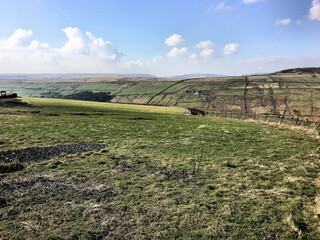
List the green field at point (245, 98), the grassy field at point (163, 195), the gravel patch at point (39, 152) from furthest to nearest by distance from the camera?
the green field at point (245, 98), the gravel patch at point (39, 152), the grassy field at point (163, 195)

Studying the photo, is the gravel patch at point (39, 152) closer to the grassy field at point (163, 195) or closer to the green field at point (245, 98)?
the grassy field at point (163, 195)

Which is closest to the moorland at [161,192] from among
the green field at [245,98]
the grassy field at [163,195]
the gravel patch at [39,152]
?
the grassy field at [163,195]

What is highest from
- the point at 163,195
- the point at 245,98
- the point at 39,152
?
the point at 245,98

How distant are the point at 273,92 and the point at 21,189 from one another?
15604cm

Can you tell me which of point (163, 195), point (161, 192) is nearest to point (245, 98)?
point (161, 192)

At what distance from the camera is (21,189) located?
9375mm

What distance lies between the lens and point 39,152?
48.4ft

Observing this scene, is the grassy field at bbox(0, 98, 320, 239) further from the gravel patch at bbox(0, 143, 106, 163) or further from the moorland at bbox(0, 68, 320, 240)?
the gravel patch at bbox(0, 143, 106, 163)

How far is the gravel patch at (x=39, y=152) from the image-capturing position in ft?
44.0

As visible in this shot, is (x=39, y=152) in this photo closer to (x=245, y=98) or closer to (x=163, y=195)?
(x=163, y=195)

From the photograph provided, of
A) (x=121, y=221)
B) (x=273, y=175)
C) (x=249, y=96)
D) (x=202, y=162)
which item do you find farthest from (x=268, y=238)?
(x=249, y=96)

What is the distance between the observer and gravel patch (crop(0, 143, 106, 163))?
13.4 m

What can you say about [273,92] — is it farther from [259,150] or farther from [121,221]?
[121,221]

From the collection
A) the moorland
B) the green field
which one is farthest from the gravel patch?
the green field
